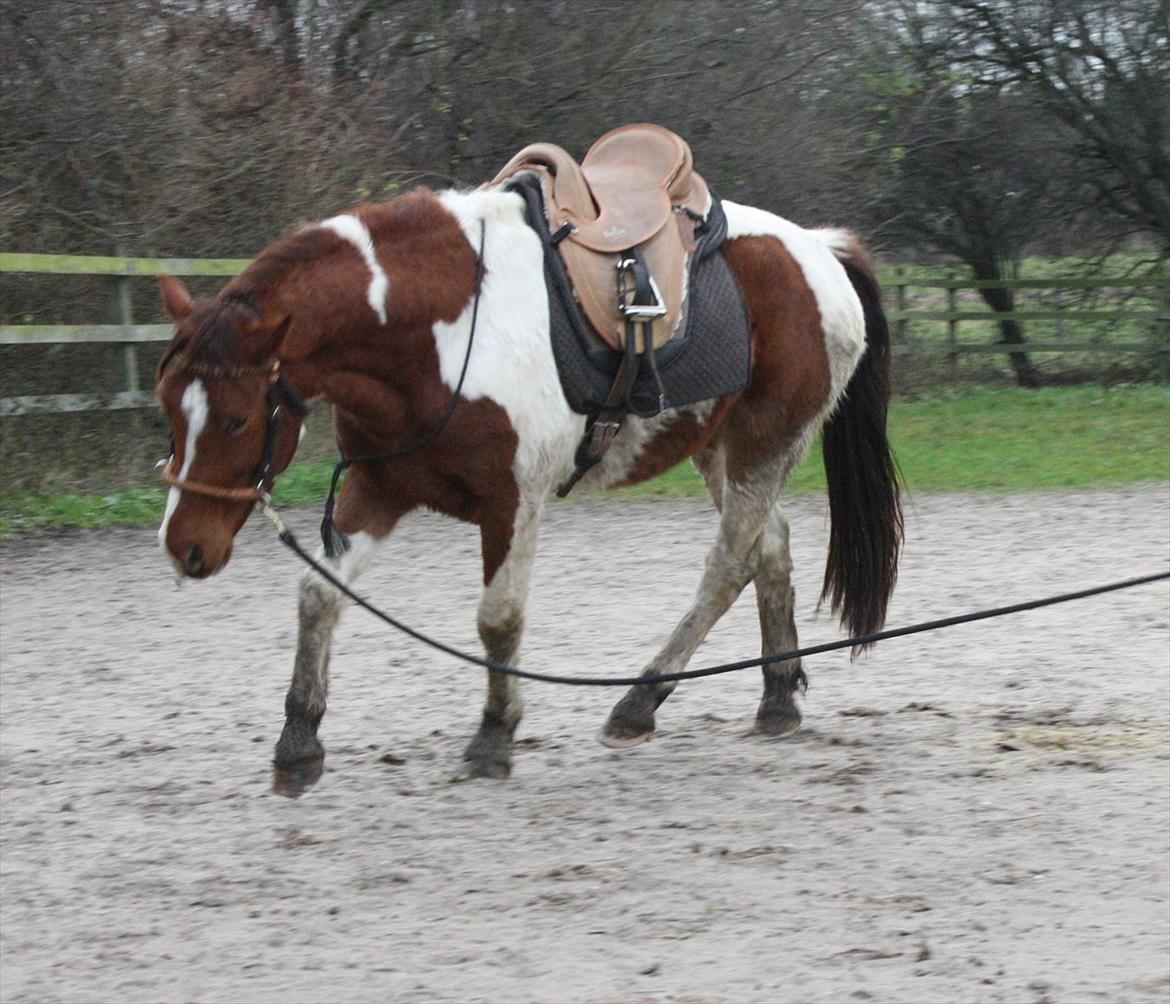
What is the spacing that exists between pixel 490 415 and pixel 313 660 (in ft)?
2.71

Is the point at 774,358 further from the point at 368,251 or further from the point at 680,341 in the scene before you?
the point at 368,251

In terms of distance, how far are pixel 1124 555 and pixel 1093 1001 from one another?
5040mm

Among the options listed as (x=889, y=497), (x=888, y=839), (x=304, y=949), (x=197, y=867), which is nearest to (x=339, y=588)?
(x=197, y=867)

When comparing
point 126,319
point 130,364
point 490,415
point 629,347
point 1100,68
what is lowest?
point 130,364

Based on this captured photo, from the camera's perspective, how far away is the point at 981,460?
38.0 ft

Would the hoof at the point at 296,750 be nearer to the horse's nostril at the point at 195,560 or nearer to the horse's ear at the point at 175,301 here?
the horse's nostril at the point at 195,560

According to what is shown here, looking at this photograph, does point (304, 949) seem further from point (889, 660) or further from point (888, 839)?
point (889, 660)

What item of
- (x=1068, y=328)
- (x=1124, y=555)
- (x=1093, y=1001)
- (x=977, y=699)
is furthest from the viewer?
(x=1068, y=328)

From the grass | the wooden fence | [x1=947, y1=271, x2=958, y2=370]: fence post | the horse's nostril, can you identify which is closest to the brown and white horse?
the horse's nostril

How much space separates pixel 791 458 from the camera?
504cm

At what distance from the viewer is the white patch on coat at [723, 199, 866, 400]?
5035 millimetres

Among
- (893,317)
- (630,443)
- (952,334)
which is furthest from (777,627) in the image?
(952,334)

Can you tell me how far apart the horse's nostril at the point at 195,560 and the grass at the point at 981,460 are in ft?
18.0

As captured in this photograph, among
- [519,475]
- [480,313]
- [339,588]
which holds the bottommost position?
[339,588]
